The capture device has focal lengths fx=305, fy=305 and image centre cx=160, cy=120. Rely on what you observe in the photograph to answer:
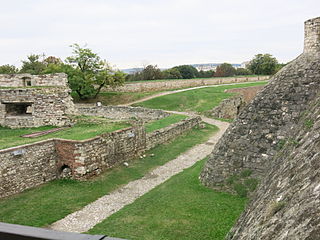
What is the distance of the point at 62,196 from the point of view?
31.3 feet

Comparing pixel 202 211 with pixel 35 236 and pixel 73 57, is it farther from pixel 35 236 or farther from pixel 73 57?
pixel 73 57

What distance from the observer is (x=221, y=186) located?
8844 mm

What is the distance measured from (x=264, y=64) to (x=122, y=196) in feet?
180

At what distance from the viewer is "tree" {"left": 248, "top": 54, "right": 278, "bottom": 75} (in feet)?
191

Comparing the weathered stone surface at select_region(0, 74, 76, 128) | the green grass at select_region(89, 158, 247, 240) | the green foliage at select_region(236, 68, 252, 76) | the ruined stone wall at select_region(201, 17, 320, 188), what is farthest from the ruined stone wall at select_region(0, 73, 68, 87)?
the green foliage at select_region(236, 68, 252, 76)

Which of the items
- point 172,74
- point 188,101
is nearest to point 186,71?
point 172,74

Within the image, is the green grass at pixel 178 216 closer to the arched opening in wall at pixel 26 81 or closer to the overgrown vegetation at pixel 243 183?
the overgrown vegetation at pixel 243 183

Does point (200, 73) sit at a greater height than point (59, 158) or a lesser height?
greater

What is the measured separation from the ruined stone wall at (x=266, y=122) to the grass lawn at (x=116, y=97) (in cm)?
2166

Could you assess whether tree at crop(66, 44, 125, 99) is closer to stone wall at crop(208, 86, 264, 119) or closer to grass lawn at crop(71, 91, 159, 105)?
grass lawn at crop(71, 91, 159, 105)

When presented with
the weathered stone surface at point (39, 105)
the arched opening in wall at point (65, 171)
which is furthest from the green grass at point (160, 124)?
the arched opening in wall at point (65, 171)

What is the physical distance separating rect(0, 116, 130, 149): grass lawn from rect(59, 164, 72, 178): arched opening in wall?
1088 millimetres

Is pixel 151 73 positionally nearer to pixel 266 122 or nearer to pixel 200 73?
pixel 200 73

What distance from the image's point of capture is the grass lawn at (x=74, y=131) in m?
11.2
